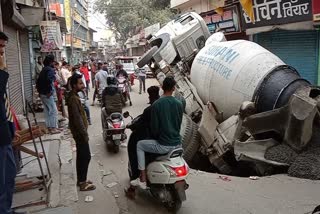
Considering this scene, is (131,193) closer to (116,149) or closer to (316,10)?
(116,149)

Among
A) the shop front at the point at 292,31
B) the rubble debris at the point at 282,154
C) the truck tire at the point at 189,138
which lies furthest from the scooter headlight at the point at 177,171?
the shop front at the point at 292,31

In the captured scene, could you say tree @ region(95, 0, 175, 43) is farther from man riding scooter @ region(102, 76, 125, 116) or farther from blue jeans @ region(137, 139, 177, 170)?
blue jeans @ region(137, 139, 177, 170)

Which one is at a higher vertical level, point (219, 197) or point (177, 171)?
point (177, 171)

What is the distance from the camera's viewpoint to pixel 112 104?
821 cm

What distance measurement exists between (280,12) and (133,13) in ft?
118

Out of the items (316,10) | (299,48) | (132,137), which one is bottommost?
(132,137)

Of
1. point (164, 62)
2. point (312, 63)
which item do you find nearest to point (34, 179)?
point (164, 62)

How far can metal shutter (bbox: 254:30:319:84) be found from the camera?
1013 centimetres

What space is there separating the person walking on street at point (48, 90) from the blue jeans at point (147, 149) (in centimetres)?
432

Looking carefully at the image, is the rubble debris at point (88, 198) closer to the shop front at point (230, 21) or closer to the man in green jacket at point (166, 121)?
the man in green jacket at point (166, 121)

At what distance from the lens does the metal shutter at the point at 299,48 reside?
1013cm

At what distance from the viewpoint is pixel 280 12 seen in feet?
34.3

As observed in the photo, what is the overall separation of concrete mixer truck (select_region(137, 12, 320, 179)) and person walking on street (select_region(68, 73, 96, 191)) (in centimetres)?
251

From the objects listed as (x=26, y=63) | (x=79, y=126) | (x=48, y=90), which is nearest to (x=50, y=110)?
(x=48, y=90)
